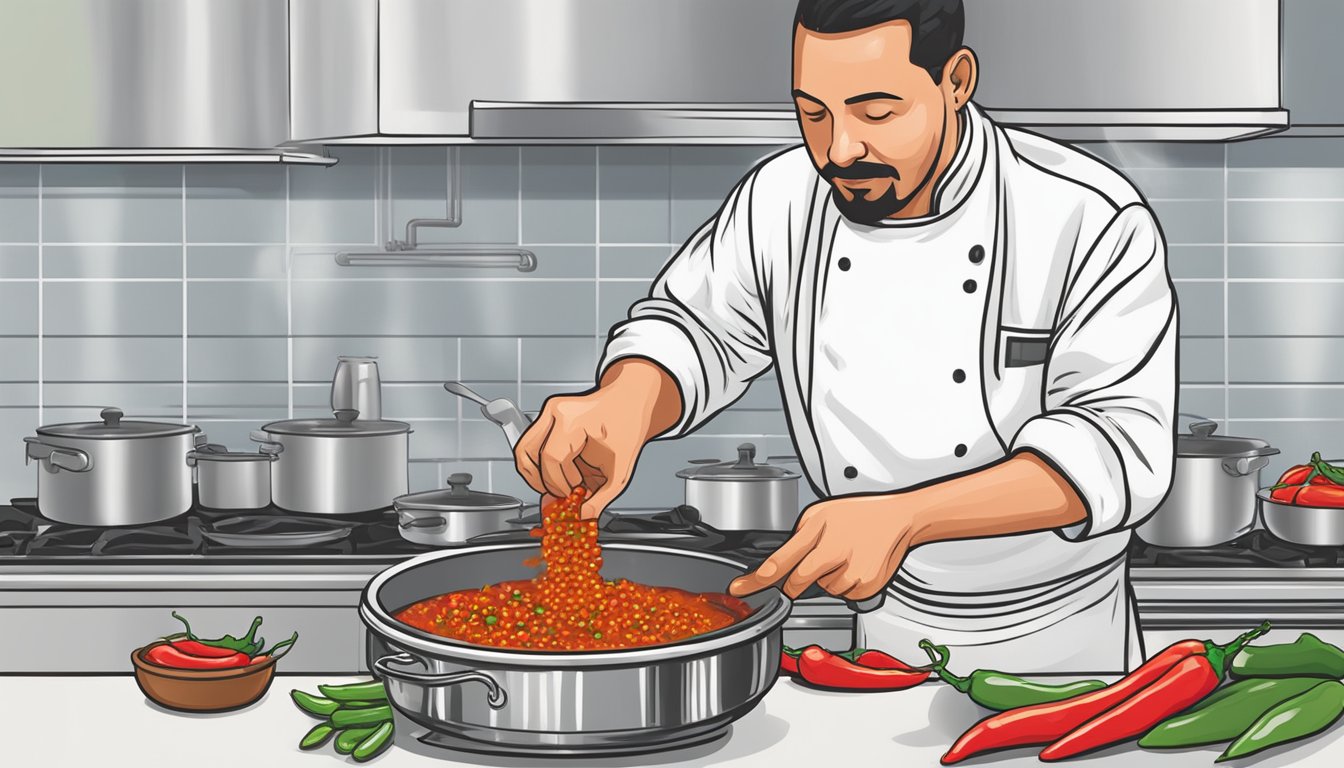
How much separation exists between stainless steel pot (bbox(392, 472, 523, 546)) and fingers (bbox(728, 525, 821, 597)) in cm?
135

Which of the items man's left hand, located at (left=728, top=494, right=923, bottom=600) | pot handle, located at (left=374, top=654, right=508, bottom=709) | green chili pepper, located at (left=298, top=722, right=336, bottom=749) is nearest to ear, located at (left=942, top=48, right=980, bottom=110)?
man's left hand, located at (left=728, top=494, right=923, bottom=600)

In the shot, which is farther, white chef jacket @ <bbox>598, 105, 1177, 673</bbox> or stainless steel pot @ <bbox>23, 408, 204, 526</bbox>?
stainless steel pot @ <bbox>23, 408, 204, 526</bbox>

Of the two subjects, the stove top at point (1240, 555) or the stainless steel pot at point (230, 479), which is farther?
the stainless steel pot at point (230, 479)

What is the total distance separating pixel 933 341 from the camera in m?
1.82

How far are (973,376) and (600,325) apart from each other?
123cm

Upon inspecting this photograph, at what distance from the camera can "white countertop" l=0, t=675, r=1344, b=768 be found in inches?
44.6

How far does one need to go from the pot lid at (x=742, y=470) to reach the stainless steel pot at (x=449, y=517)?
39 centimetres

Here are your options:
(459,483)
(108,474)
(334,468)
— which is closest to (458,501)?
(459,483)

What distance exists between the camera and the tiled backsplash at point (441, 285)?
2.81m

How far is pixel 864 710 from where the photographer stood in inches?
50.3

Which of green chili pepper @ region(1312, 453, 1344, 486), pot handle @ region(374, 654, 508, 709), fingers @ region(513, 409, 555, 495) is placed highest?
fingers @ region(513, 409, 555, 495)

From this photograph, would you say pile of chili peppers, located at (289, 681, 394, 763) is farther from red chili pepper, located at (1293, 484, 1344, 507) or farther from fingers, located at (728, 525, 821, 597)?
red chili pepper, located at (1293, 484, 1344, 507)

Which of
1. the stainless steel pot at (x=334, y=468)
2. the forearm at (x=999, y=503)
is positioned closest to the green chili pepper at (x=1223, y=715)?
the forearm at (x=999, y=503)

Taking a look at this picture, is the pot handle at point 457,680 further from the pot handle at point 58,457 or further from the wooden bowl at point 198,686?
the pot handle at point 58,457
